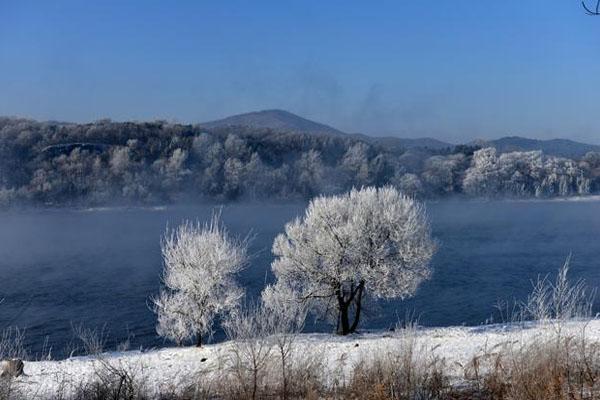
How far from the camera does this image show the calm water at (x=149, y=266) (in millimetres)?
35688

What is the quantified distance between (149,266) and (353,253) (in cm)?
2894

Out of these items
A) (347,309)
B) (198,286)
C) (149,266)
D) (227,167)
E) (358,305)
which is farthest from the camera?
(227,167)

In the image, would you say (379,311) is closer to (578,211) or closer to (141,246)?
(141,246)

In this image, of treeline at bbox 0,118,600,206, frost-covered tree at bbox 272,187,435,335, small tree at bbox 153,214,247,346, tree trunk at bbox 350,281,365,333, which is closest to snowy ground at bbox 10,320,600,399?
tree trunk at bbox 350,281,365,333

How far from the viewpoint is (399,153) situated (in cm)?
15950

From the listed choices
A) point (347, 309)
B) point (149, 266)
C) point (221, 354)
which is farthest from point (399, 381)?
point (149, 266)

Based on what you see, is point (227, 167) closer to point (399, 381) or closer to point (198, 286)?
point (198, 286)

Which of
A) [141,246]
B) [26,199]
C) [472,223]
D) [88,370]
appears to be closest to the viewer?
[88,370]

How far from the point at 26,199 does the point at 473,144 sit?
419ft

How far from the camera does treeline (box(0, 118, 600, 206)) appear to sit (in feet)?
371

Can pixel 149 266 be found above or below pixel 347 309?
below

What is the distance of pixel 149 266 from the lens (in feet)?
174

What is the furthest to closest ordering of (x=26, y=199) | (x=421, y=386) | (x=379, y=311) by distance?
(x=26, y=199) → (x=379, y=311) → (x=421, y=386)

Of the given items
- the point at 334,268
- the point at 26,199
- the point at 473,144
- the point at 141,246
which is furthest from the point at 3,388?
the point at 473,144
